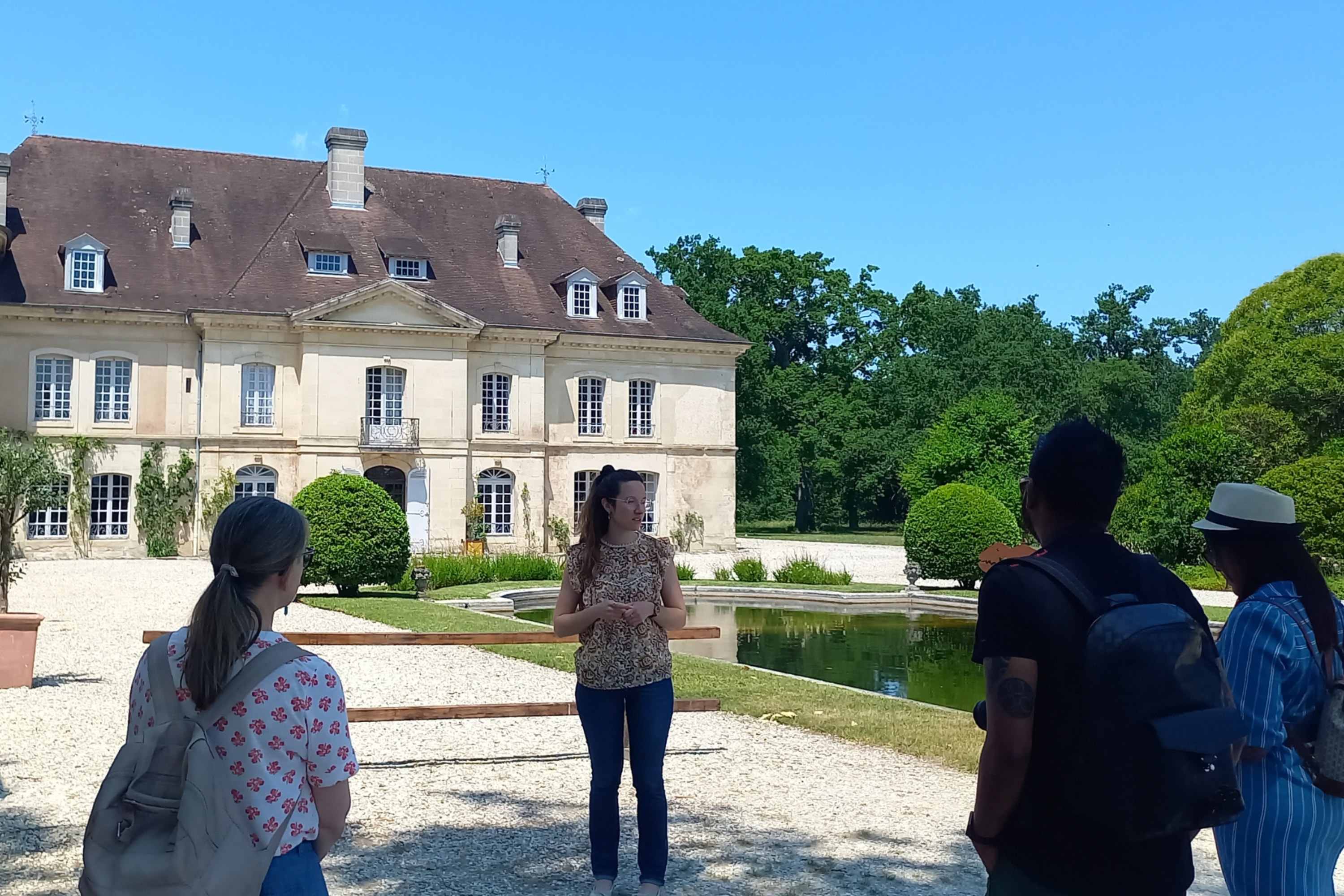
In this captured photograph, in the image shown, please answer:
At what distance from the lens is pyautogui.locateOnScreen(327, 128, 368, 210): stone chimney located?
3259 cm

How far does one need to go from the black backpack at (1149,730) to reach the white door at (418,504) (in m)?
29.1

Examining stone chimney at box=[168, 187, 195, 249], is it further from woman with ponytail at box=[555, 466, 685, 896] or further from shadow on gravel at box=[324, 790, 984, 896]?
woman with ponytail at box=[555, 466, 685, 896]

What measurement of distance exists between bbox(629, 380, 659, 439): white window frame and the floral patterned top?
2932 cm

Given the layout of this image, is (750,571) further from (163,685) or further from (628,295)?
(163,685)

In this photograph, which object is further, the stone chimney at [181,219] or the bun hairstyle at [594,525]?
the stone chimney at [181,219]

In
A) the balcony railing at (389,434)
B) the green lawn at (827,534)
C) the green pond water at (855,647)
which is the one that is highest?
the balcony railing at (389,434)

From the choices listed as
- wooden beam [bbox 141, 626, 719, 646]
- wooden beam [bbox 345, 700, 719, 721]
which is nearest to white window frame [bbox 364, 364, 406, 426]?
wooden beam [bbox 141, 626, 719, 646]

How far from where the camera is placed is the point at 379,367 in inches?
1209

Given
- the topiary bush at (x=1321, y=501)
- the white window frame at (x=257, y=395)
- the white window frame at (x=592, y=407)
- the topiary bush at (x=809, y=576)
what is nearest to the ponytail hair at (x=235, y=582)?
the topiary bush at (x=809, y=576)

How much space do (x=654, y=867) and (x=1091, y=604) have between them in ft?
9.16

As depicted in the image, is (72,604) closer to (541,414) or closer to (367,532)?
(367,532)

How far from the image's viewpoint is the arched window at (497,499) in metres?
32.4

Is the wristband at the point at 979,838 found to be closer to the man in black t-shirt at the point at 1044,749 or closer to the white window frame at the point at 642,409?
the man in black t-shirt at the point at 1044,749

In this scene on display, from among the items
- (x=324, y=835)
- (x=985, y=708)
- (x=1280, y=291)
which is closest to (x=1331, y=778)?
(x=985, y=708)
